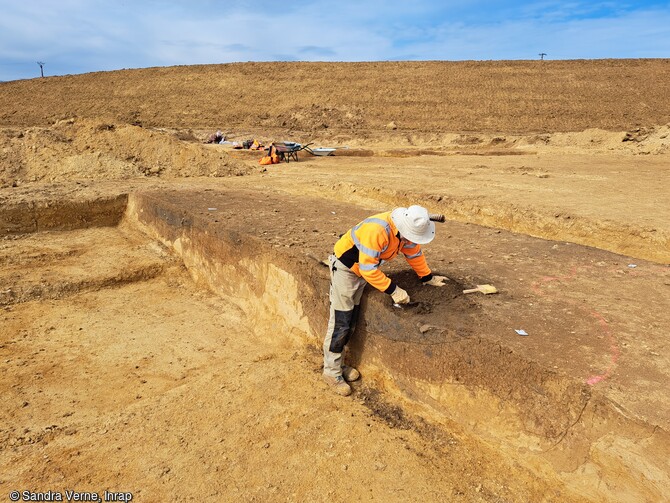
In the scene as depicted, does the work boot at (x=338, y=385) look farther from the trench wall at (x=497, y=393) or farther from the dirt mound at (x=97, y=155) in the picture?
the dirt mound at (x=97, y=155)

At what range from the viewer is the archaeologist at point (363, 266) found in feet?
11.2

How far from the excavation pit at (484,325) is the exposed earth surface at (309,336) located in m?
0.02

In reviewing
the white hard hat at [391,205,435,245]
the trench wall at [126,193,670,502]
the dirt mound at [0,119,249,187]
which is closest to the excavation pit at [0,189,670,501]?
the trench wall at [126,193,670,502]

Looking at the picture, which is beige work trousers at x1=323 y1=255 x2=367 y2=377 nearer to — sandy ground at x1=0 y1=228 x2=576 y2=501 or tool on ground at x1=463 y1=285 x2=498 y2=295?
sandy ground at x1=0 y1=228 x2=576 y2=501

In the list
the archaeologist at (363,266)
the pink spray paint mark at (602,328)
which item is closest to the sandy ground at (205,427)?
the archaeologist at (363,266)

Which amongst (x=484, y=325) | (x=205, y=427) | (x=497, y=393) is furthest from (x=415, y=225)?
(x=205, y=427)

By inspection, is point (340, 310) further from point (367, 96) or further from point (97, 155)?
point (367, 96)

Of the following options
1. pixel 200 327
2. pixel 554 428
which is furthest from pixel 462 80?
pixel 554 428

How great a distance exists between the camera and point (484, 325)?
3.43 meters

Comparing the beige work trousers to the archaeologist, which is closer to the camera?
the archaeologist

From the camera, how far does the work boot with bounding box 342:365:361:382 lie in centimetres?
400

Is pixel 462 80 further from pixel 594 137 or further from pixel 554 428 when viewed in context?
pixel 554 428

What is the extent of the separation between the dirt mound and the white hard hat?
895 centimetres

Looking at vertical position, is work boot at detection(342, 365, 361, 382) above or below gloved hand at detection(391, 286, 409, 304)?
below
